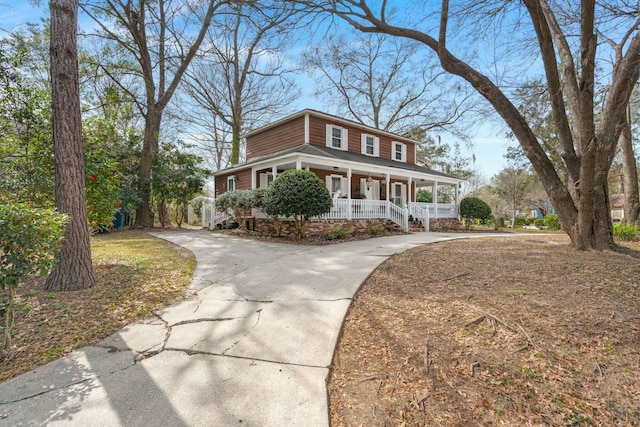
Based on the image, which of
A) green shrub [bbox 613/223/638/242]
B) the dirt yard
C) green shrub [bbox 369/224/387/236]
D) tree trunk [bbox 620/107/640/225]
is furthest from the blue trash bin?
tree trunk [bbox 620/107/640/225]

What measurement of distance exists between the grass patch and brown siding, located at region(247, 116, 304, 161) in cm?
979

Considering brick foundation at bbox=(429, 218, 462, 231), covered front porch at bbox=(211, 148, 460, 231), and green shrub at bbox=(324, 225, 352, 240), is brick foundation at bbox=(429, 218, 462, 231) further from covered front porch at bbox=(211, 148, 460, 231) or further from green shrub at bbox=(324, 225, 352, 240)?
green shrub at bbox=(324, 225, 352, 240)

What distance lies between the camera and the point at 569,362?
2467 millimetres

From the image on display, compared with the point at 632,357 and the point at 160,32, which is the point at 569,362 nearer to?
the point at 632,357

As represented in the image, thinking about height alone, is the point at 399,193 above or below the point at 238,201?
above

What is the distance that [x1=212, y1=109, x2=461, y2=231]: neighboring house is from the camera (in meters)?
12.0

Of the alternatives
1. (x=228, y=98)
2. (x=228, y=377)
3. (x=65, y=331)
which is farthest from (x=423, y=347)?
(x=228, y=98)

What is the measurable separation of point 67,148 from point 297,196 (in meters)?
5.44

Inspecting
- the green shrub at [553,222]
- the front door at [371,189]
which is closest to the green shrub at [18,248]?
the front door at [371,189]

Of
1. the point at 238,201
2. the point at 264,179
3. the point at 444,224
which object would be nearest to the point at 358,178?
the point at 264,179

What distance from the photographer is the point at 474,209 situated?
15.9 metres

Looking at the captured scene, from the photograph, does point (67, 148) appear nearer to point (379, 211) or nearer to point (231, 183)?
point (379, 211)

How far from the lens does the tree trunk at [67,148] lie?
4309 mm

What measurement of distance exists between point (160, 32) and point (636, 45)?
18.2 meters
